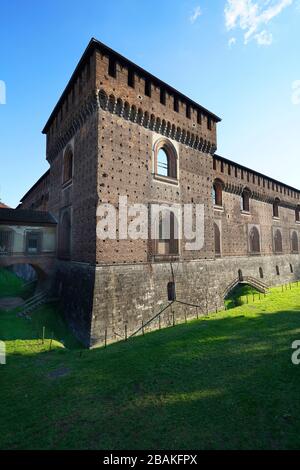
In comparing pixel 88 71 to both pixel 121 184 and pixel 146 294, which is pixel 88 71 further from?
pixel 146 294

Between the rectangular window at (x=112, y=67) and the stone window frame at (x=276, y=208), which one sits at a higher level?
the rectangular window at (x=112, y=67)

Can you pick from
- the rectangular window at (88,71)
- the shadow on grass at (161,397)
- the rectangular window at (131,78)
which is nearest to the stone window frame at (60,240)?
the shadow on grass at (161,397)

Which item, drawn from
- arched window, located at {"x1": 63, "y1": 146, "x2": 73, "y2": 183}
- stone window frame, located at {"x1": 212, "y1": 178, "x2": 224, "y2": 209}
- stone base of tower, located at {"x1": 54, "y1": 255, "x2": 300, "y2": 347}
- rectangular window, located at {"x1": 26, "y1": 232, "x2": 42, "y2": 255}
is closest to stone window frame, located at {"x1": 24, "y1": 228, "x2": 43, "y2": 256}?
rectangular window, located at {"x1": 26, "y1": 232, "x2": 42, "y2": 255}

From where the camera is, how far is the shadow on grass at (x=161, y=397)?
448 centimetres

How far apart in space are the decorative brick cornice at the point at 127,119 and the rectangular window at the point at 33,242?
6.20m

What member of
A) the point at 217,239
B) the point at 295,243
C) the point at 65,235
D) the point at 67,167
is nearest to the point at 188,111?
the point at 67,167

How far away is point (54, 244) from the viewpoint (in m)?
16.8

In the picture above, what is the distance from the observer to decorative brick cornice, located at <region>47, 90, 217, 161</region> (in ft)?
39.4

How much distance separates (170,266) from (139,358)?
6.66 m

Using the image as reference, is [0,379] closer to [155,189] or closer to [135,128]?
[155,189]

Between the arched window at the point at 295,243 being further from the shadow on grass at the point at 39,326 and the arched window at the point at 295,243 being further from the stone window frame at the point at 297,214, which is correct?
the shadow on grass at the point at 39,326

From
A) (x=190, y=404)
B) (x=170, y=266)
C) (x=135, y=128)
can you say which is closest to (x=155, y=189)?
(x=135, y=128)

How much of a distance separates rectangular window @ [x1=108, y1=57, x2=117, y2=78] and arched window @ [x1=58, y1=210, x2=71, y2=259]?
26.5 feet

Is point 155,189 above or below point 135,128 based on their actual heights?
below
